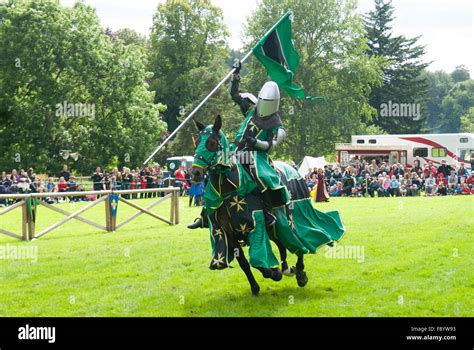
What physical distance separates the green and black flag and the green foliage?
1279 inches

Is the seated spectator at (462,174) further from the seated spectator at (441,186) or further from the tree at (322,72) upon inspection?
the tree at (322,72)

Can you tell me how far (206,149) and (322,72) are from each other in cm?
4962

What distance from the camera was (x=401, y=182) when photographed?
109 feet

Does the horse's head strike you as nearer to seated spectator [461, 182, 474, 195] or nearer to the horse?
the horse

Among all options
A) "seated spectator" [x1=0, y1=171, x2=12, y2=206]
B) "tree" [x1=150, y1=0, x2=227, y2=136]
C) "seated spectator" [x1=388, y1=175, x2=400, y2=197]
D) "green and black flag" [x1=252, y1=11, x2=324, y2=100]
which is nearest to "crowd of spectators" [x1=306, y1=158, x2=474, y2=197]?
"seated spectator" [x1=388, y1=175, x2=400, y2=197]

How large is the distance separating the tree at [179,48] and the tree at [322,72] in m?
7.52

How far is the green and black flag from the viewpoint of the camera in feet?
37.4

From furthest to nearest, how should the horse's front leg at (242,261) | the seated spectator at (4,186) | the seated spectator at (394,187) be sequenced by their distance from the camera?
the seated spectator at (394,187)
the seated spectator at (4,186)
the horse's front leg at (242,261)

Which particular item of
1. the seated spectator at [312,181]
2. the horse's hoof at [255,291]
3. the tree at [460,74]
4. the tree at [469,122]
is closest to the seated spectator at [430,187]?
the seated spectator at [312,181]

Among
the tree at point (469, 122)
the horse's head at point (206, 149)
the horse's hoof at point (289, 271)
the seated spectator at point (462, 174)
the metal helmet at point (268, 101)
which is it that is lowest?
the horse's hoof at point (289, 271)

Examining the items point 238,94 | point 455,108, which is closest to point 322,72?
point 238,94

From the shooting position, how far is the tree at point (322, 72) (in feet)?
185

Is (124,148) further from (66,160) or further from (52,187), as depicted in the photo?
(52,187)
